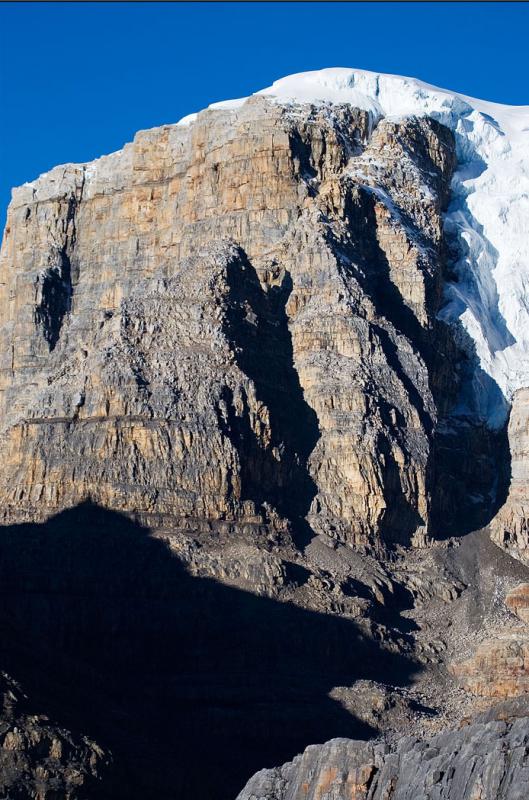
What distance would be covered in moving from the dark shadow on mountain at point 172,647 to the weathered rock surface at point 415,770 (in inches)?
1583

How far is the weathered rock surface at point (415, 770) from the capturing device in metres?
101

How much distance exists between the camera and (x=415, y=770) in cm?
10775

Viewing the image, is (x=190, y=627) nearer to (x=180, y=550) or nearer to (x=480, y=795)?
(x=180, y=550)

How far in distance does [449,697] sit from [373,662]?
8.36m

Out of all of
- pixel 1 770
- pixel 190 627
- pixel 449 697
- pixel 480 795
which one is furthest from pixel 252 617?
pixel 480 795

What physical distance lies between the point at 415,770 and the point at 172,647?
3042 inches

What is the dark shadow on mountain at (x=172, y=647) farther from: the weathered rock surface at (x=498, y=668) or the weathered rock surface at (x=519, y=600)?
the weathered rock surface at (x=519, y=600)

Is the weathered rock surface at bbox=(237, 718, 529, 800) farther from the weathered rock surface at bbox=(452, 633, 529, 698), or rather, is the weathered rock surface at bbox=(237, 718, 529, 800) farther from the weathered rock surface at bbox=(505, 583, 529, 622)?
the weathered rock surface at bbox=(505, 583, 529, 622)

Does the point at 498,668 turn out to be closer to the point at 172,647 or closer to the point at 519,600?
the point at 519,600

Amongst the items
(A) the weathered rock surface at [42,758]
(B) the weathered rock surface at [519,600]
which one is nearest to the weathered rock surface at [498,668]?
(B) the weathered rock surface at [519,600]

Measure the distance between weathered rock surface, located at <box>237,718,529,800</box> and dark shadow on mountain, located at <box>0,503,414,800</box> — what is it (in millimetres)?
40217

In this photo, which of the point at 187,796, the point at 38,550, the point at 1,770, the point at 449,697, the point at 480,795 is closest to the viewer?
the point at 480,795

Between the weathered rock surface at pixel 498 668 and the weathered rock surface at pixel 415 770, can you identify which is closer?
the weathered rock surface at pixel 415 770

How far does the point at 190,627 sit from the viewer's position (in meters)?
186
